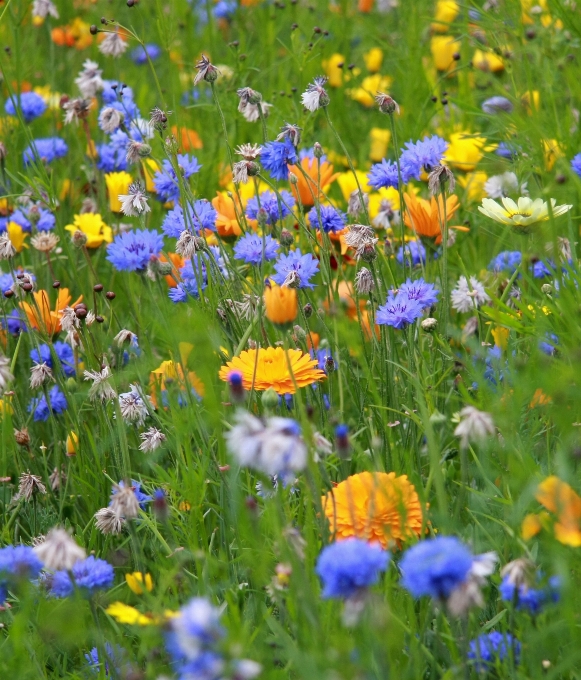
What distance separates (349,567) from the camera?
2.74 ft

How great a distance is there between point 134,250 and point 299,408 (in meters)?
0.63

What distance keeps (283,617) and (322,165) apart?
1082mm

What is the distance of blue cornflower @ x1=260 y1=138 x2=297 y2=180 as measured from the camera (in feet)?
5.56

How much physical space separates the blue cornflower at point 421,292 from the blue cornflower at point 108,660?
71 cm

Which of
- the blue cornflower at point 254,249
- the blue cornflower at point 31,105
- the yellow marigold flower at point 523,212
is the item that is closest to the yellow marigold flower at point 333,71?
the blue cornflower at point 31,105

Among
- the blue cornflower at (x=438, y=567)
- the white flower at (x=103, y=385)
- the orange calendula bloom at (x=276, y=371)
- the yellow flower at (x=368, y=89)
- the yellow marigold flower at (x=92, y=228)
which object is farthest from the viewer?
the yellow flower at (x=368, y=89)

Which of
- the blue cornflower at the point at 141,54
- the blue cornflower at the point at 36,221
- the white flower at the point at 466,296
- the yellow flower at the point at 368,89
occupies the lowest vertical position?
the white flower at the point at 466,296

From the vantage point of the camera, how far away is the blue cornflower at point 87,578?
117cm

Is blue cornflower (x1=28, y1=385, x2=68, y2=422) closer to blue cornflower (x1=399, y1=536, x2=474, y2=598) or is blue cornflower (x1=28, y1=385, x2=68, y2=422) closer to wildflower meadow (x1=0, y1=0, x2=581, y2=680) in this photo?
wildflower meadow (x1=0, y1=0, x2=581, y2=680)

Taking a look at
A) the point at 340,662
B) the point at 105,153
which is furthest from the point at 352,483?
the point at 105,153

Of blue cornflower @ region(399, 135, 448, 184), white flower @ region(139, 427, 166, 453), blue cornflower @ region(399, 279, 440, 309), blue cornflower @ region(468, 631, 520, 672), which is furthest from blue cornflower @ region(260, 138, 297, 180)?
blue cornflower @ region(468, 631, 520, 672)

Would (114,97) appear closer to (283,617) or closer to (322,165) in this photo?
(322,165)

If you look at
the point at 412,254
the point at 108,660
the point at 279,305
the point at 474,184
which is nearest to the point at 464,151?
the point at 474,184

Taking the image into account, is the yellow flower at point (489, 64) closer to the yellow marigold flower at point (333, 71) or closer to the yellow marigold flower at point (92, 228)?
the yellow marigold flower at point (333, 71)
